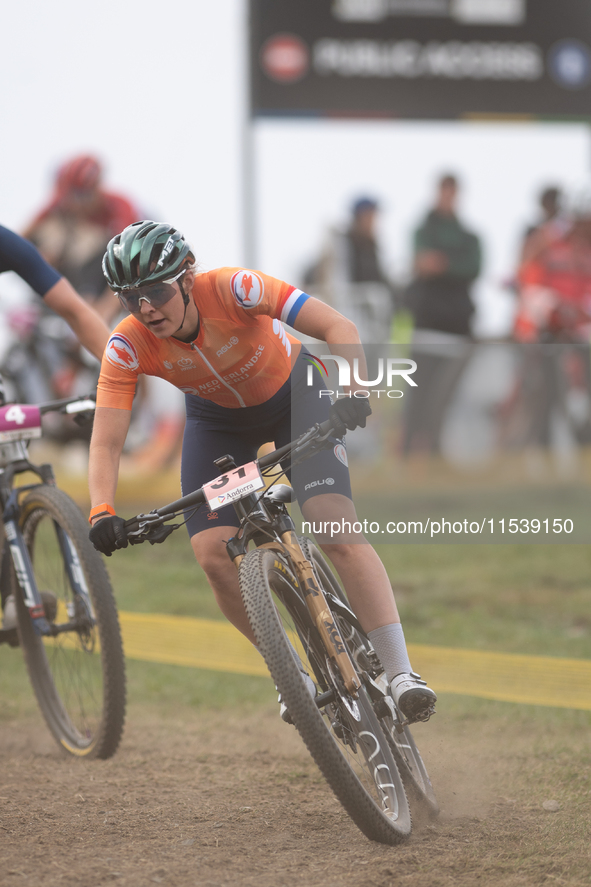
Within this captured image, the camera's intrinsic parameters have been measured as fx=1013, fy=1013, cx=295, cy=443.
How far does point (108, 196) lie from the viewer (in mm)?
11422

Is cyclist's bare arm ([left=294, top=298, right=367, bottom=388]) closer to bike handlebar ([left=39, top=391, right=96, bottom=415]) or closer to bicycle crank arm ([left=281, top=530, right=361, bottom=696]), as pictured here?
bicycle crank arm ([left=281, top=530, right=361, bottom=696])

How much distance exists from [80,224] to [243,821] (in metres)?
8.65

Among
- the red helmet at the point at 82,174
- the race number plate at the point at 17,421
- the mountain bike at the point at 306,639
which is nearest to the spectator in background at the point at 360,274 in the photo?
the red helmet at the point at 82,174

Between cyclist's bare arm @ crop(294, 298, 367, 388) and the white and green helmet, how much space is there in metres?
0.48

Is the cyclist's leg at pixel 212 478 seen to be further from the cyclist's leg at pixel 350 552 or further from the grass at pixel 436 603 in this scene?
the grass at pixel 436 603

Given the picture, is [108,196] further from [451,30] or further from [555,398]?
[555,398]

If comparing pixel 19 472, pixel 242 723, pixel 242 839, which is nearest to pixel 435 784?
pixel 242 839

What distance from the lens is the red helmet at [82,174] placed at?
1120 cm

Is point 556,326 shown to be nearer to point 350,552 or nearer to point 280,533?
point 350,552

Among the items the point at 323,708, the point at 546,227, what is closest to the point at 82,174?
the point at 546,227

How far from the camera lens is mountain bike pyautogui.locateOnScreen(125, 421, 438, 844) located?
3102 millimetres

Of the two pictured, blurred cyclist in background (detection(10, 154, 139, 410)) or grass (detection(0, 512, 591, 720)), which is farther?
blurred cyclist in background (detection(10, 154, 139, 410))

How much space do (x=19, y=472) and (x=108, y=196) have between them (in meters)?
7.34

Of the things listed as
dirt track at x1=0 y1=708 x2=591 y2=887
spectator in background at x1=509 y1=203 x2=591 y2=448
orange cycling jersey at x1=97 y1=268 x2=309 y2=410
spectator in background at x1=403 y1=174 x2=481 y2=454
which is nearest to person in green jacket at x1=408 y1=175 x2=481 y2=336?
spectator in background at x1=403 y1=174 x2=481 y2=454
